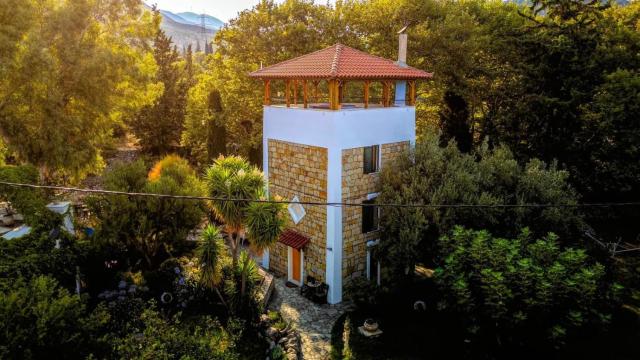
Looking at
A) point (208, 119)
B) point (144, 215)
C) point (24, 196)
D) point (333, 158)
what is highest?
point (208, 119)

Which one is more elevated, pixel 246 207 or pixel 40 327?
pixel 246 207

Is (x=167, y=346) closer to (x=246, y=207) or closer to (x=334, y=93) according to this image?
(x=246, y=207)

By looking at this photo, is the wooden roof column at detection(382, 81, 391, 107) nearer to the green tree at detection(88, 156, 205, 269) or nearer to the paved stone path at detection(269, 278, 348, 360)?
the green tree at detection(88, 156, 205, 269)

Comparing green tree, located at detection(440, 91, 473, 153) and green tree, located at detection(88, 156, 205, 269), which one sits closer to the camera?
green tree, located at detection(88, 156, 205, 269)

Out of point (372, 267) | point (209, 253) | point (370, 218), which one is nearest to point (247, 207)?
point (209, 253)

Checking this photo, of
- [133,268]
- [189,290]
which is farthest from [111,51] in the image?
[189,290]

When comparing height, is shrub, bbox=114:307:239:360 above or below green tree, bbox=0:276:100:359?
below

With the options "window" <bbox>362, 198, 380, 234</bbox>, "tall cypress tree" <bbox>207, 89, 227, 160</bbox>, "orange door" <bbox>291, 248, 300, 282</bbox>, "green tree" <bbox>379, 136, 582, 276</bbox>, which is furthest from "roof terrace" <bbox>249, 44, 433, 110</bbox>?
"tall cypress tree" <bbox>207, 89, 227, 160</bbox>
